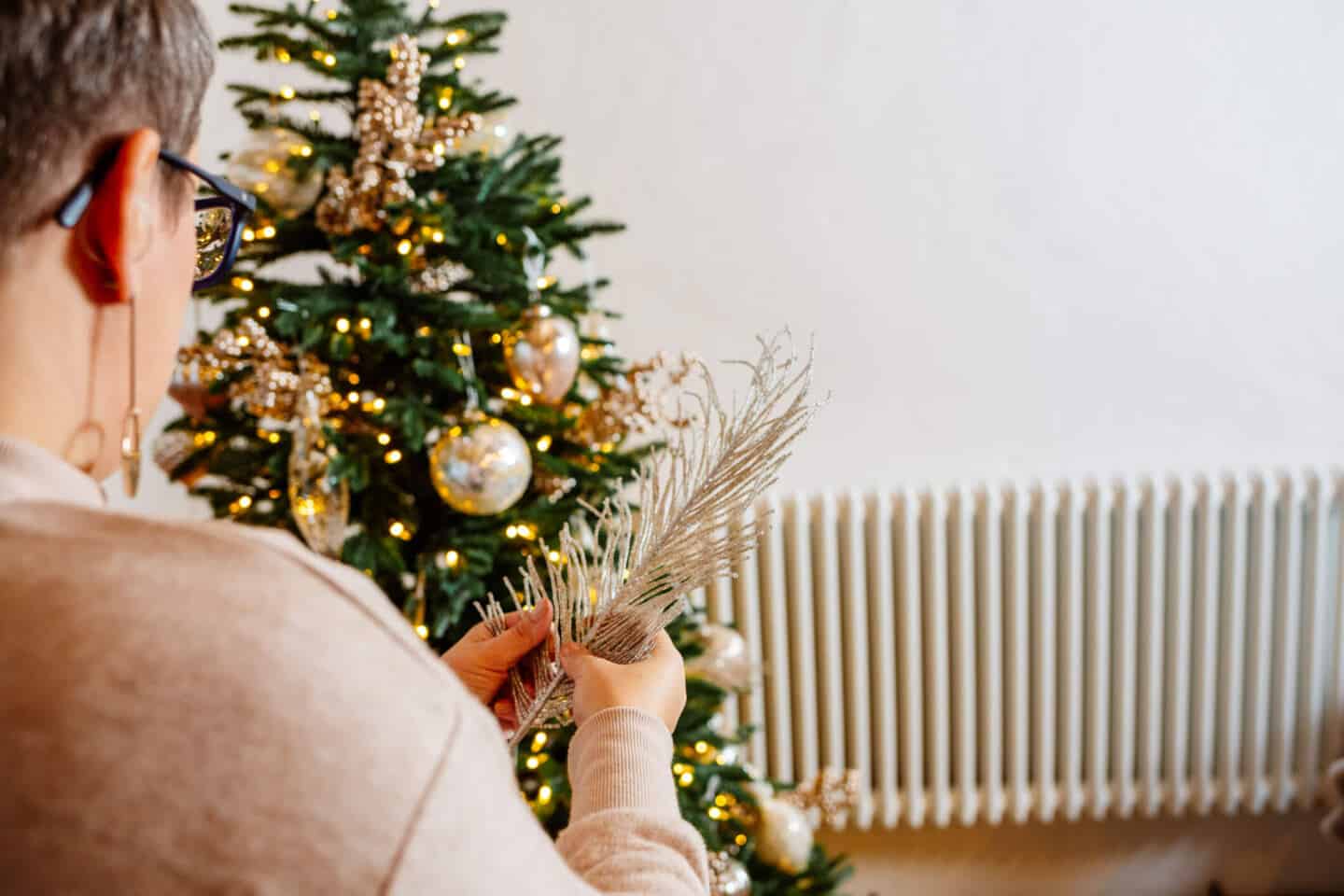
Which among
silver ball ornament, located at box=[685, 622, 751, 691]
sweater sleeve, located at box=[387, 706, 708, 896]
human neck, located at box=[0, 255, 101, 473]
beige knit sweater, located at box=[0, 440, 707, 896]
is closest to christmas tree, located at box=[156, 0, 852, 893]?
silver ball ornament, located at box=[685, 622, 751, 691]

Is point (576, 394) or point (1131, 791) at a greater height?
point (576, 394)

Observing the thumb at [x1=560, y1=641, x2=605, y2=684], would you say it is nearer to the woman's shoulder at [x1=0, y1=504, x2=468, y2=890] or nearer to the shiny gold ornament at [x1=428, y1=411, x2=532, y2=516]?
the woman's shoulder at [x1=0, y1=504, x2=468, y2=890]

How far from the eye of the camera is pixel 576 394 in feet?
5.59

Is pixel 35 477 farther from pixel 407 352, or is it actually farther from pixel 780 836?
pixel 780 836

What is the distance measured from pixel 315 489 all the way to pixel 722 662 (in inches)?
31.2

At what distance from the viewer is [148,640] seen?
0.38 metres

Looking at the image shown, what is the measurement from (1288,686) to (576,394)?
6.13ft

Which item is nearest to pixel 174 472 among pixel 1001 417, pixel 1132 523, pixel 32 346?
pixel 32 346

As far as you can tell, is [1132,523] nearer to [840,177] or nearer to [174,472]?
[840,177]

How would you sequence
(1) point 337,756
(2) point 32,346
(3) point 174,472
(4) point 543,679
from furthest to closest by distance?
(3) point 174,472 < (4) point 543,679 < (2) point 32,346 < (1) point 337,756

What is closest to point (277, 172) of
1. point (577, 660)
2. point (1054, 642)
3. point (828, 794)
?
point (577, 660)

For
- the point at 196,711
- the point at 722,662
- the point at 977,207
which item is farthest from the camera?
the point at 977,207

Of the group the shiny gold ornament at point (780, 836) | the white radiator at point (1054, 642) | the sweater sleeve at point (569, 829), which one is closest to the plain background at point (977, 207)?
the white radiator at point (1054, 642)

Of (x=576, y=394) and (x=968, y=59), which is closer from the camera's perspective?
(x=576, y=394)
